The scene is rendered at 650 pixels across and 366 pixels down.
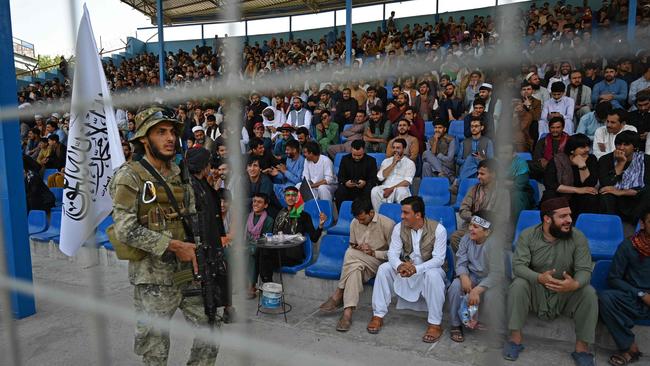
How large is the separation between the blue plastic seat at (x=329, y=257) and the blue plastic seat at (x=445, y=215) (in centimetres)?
84

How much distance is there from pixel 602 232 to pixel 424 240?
4.70 ft

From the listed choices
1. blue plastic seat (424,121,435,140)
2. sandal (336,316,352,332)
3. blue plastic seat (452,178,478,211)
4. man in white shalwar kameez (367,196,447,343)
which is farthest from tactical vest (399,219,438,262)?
blue plastic seat (424,121,435,140)

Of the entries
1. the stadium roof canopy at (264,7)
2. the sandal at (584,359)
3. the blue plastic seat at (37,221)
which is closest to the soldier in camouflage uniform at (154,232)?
the sandal at (584,359)

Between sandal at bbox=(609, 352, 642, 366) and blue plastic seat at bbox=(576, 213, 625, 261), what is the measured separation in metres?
0.83

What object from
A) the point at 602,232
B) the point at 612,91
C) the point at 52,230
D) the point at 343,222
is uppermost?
the point at 612,91

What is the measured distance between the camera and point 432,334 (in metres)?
3.34

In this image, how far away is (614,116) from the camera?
439cm

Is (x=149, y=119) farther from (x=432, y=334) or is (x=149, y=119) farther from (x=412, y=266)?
(x=432, y=334)

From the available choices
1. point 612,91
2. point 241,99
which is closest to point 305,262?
point 612,91

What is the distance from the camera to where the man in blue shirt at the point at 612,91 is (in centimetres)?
448

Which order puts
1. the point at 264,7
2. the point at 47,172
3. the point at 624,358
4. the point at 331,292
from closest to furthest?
1. the point at 624,358
2. the point at 331,292
3. the point at 47,172
4. the point at 264,7

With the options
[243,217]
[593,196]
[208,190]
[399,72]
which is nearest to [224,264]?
[208,190]

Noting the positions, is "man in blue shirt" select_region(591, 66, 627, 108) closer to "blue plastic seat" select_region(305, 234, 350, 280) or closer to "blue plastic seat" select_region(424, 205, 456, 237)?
"blue plastic seat" select_region(424, 205, 456, 237)

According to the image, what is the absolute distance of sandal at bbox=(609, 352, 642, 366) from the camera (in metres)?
2.85
